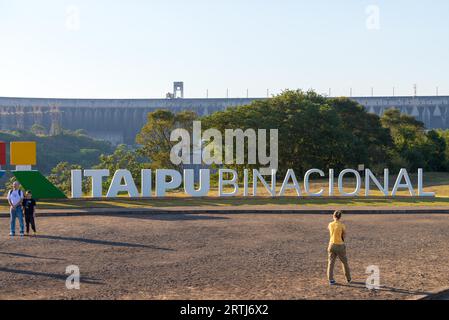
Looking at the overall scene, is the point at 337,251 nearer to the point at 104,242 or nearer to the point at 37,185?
the point at 104,242

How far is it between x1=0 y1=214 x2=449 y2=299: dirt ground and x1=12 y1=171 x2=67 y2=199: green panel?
559 cm

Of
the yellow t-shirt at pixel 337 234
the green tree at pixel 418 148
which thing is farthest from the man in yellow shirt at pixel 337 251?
the green tree at pixel 418 148

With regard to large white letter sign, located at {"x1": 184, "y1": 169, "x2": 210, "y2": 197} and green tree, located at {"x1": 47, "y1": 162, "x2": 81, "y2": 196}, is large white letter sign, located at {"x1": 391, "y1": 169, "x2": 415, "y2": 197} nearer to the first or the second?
large white letter sign, located at {"x1": 184, "y1": 169, "x2": 210, "y2": 197}

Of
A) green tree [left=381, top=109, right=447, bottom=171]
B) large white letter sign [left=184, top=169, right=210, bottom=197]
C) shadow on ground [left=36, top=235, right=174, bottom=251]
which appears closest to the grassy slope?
large white letter sign [left=184, top=169, right=210, bottom=197]

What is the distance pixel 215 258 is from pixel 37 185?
1784 cm

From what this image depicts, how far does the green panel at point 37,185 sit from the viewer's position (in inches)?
1215

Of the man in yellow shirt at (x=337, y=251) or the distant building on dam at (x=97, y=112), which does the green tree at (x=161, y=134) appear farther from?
the distant building on dam at (x=97, y=112)

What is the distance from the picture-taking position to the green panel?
101ft

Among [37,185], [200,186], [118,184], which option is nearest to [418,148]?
[200,186]

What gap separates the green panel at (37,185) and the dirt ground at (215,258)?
5.59 m

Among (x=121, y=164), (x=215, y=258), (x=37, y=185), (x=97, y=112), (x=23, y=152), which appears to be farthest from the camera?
(x=97, y=112)

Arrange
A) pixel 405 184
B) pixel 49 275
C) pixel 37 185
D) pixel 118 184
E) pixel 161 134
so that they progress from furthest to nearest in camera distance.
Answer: pixel 161 134
pixel 405 184
pixel 118 184
pixel 37 185
pixel 49 275

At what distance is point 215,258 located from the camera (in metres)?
16.5
